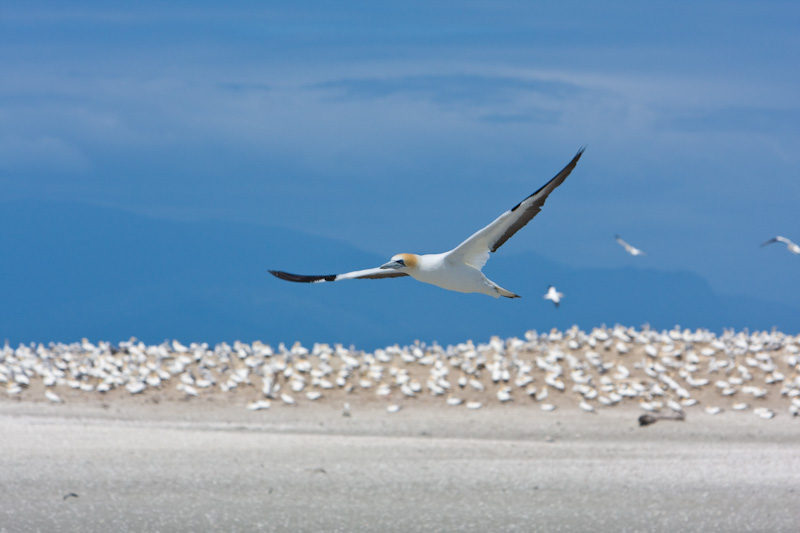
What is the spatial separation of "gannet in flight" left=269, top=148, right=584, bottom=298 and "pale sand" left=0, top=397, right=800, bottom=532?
206 inches

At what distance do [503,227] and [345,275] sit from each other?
4.86ft

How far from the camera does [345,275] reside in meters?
8.15

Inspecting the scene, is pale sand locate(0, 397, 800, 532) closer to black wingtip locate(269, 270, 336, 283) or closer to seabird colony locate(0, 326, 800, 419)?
A: seabird colony locate(0, 326, 800, 419)

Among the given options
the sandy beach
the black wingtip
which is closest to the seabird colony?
the sandy beach

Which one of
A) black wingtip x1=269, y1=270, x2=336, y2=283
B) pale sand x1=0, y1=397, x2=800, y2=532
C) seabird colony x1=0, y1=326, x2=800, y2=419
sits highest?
black wingtip x1=269, y1=270, x2=336, y2=283

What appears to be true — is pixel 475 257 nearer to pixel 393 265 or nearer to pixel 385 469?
pixel 393 265

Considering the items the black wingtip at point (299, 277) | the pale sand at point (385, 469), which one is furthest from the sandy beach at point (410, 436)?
the black wingtip at point (299, 277)

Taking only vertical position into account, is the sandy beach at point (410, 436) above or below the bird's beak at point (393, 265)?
below

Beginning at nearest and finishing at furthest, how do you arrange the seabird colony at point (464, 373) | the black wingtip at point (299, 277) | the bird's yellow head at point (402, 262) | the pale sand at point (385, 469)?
the bird's yellow head at point (402, 262) < the black wingtip at point (299, 277) < the pale sand at point (385, 469) < the seabird colony at point (464, 373)

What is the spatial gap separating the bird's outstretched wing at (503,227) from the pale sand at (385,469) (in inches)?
210

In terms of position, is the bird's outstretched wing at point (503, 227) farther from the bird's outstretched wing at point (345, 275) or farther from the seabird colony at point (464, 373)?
the seabird colony at point (464, 373)

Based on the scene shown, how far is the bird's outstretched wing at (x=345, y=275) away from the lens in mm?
7928

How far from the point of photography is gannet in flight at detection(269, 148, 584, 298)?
730 cm

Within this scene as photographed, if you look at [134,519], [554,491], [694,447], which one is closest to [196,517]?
[134,519]
